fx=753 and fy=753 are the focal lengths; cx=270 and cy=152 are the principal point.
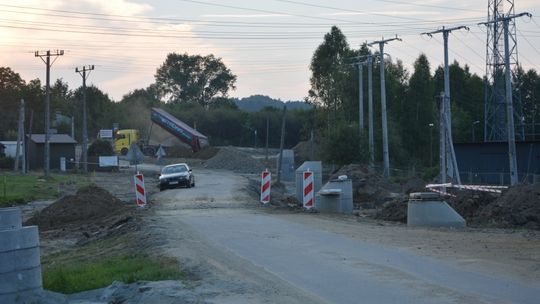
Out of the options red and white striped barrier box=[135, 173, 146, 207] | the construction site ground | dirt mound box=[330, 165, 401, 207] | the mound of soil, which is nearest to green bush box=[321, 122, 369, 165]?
dirt mound box=[330, 165, 401, 207]

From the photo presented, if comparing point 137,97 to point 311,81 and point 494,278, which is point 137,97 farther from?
point 494,278

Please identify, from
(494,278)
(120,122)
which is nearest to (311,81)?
(120,122)

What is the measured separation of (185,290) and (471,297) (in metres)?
3.70

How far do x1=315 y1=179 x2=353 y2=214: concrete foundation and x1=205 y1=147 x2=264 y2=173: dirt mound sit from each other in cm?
5059

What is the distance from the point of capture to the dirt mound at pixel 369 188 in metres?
42.1

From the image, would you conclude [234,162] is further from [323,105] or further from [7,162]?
[7,162]

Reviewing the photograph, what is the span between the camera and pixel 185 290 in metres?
9.92

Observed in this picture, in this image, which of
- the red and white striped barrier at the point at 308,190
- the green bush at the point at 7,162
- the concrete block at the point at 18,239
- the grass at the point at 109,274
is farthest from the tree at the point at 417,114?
the concrete block at the point at 18,239

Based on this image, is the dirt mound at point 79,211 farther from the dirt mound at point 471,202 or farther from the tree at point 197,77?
the tree at point 197,77

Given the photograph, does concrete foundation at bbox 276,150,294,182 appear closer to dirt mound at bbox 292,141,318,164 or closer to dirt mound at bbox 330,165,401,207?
dirt mound at bbox 330,165,401,207

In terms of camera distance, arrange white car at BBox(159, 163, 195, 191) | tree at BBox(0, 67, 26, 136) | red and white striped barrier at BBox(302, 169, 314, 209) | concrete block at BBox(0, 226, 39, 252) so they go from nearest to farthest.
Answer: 1. concrete block at BBox(0, 226, 39, 252)
2. red and white striped barrier at BBox(302, 169, 314, 209)
3. white car at BBox(159, 163, 195, 191)
4. tree at BBox(0, 67, 26, 136)

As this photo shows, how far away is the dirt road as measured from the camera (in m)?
9.96

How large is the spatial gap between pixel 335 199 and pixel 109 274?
666 inches

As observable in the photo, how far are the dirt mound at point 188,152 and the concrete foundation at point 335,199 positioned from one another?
2463 inches
